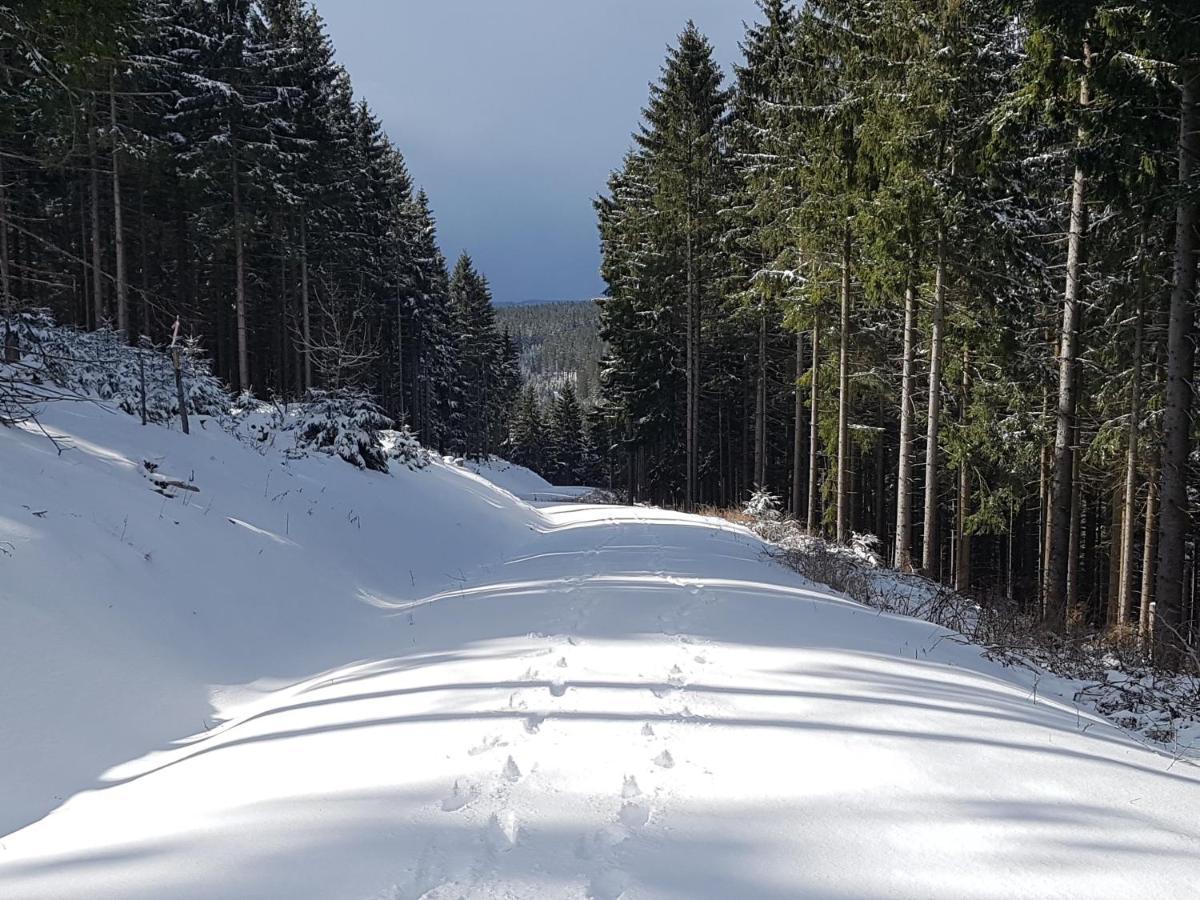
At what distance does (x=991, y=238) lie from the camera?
12.3 metres

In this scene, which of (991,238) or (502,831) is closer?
(502,831)

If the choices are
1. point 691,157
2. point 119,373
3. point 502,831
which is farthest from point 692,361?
point 502,831

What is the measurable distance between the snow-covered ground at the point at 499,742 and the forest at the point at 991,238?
4.60m

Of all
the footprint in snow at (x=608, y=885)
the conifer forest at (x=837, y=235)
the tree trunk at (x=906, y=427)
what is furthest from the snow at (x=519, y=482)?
the footprint in snow at (x=608, y=885)

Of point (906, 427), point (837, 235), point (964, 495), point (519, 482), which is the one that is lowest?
point (519, 482)


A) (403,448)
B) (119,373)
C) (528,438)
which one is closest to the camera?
(119,373)

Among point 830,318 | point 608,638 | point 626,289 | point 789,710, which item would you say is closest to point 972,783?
point 789,710

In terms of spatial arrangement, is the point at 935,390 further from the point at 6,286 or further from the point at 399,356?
the point at 399,356

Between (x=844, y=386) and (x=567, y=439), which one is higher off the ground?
(x=844, y=386)

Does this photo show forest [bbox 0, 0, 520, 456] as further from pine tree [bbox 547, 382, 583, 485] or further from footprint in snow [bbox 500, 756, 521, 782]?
pine tree [bbox 547, 382, 583, 485]

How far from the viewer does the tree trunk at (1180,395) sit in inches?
326

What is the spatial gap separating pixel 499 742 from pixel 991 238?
12.8 m

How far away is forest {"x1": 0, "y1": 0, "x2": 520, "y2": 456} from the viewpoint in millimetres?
16828

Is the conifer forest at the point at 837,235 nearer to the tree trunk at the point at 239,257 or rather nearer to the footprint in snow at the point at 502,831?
the tree trunk at the point at 239,257
